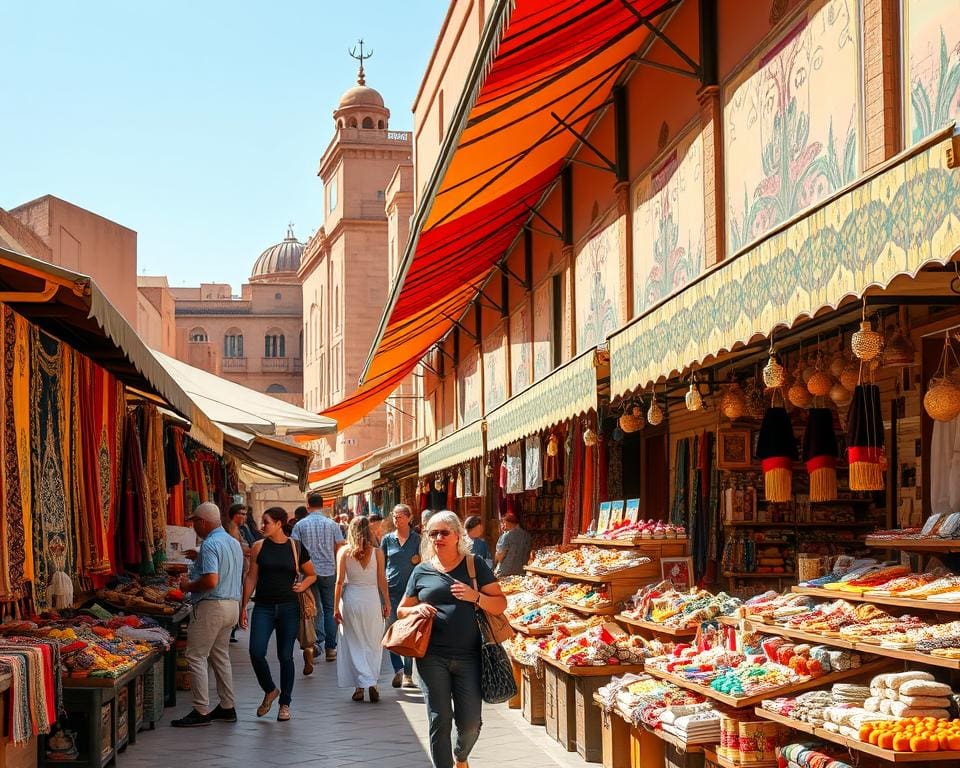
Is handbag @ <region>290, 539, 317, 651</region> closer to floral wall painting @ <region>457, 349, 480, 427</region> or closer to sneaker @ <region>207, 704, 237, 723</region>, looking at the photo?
sneaker @ <region>207, 704, 237, 723</region>

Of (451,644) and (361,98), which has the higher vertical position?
(361,98)

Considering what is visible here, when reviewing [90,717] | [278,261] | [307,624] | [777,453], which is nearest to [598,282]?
[777,453]

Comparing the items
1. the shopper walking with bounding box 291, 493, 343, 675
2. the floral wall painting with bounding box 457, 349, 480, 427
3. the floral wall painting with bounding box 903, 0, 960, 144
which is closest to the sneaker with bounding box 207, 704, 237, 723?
the shopper walking with bounding box 291, 493, 343, 675

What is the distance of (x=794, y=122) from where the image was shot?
6.35 m

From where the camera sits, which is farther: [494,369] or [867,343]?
[494,369]

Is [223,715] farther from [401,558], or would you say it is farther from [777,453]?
[777,453]

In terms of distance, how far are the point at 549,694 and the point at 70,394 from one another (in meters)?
3.88

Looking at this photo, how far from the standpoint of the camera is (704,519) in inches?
408

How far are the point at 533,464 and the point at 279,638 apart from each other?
4.22 meters

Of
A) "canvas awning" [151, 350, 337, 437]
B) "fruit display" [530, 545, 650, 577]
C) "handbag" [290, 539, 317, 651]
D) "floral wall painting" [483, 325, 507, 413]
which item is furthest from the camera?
"floral wall painting" [483, 325, 507, 413]

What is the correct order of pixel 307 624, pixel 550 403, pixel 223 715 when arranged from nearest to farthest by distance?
pixel 223 715 → pixel 550 403 → pixel 307 624

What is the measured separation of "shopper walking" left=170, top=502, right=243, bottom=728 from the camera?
9.31 meters

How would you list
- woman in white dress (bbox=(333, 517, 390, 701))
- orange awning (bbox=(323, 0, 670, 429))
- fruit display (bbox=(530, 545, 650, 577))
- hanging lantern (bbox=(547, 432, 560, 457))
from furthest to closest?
1. hanging lantern (bbox=(547, 432, 560, 457))
2. woman in white dress (bbox=(333, 517, 390, 701))
3. fruit display (bbox=(530, 545, 650, 577))
4. orange awning (bbox=(323, 0, 670, 429))

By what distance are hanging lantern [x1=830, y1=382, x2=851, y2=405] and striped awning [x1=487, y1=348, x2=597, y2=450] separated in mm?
1972
